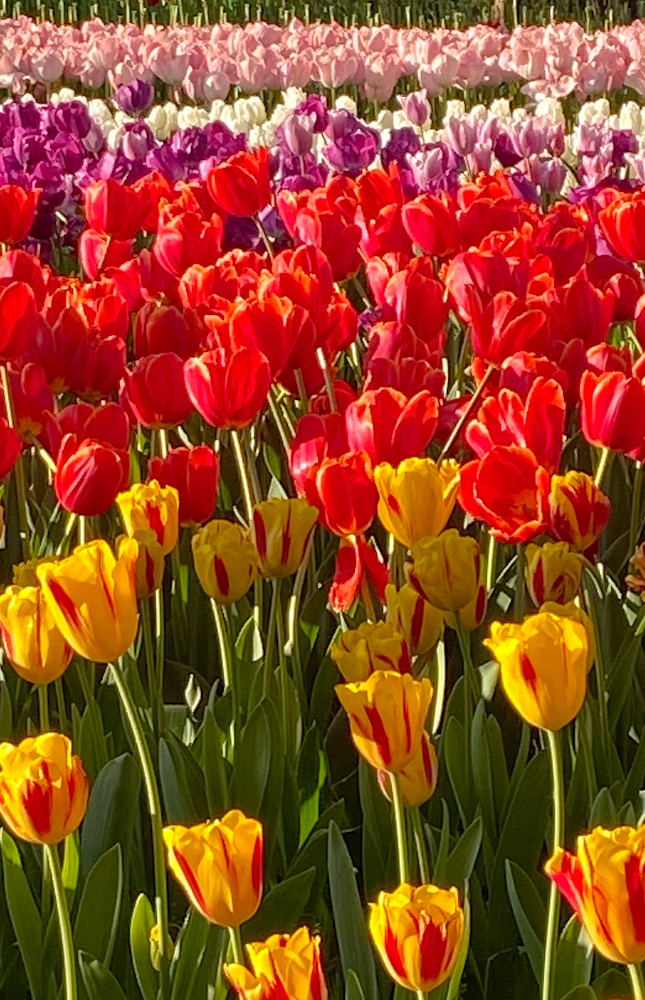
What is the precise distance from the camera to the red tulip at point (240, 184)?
7.39ft

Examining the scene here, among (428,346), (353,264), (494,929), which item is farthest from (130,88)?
(494,929)

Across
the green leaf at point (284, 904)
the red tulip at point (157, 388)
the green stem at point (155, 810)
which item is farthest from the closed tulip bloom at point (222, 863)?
the red tulip at point (157, 388)

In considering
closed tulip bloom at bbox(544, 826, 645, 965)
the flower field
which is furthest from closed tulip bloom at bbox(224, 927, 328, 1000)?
closed tulip bloom at bbox(544, 826, 645, 965)

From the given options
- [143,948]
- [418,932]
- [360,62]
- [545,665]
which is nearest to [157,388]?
[143,948]

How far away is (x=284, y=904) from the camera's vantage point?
1233mm

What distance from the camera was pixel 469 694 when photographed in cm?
140

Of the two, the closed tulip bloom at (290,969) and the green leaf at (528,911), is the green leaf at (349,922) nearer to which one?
the green leaf at (528,911)

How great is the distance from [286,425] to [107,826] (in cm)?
67

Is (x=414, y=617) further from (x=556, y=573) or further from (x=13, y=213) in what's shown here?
(x=13, y=213)

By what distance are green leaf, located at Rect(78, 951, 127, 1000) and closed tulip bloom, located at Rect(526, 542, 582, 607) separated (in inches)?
19.0

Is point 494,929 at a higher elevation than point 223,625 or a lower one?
lower

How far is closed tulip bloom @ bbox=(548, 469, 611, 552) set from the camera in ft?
4.33

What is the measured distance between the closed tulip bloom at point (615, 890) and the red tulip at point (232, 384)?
746 mm

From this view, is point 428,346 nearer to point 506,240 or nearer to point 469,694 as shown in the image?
point 506,240
